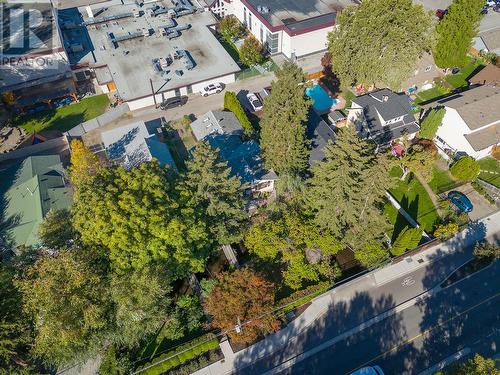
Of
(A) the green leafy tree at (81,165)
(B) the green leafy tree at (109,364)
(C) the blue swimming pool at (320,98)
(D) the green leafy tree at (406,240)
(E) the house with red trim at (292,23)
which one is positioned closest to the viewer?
(B) the green leafy tree at (109,364)

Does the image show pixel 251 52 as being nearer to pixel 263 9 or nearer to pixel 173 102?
pixel 263 9

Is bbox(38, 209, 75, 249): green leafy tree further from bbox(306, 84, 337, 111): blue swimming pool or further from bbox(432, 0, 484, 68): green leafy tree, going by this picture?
bbox(432, 0, 484, 68): green leafy tree

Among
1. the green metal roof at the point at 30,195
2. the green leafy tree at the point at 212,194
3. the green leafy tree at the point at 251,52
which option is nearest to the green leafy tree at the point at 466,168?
the green leafy tree at the point at 212,194

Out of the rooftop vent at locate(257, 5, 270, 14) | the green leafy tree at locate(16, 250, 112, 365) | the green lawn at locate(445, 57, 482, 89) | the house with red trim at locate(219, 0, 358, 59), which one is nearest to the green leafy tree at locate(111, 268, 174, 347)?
the green leafy tree at locate(16, 250, 112, 365)

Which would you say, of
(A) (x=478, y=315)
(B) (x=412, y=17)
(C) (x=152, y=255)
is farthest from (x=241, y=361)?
(B) (x=412, y=17)

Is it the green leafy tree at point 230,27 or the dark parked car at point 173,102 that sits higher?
the green leafy tree at point 230,27

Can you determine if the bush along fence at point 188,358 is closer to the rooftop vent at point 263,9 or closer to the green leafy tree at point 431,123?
the green leafy tree at point 431,123
